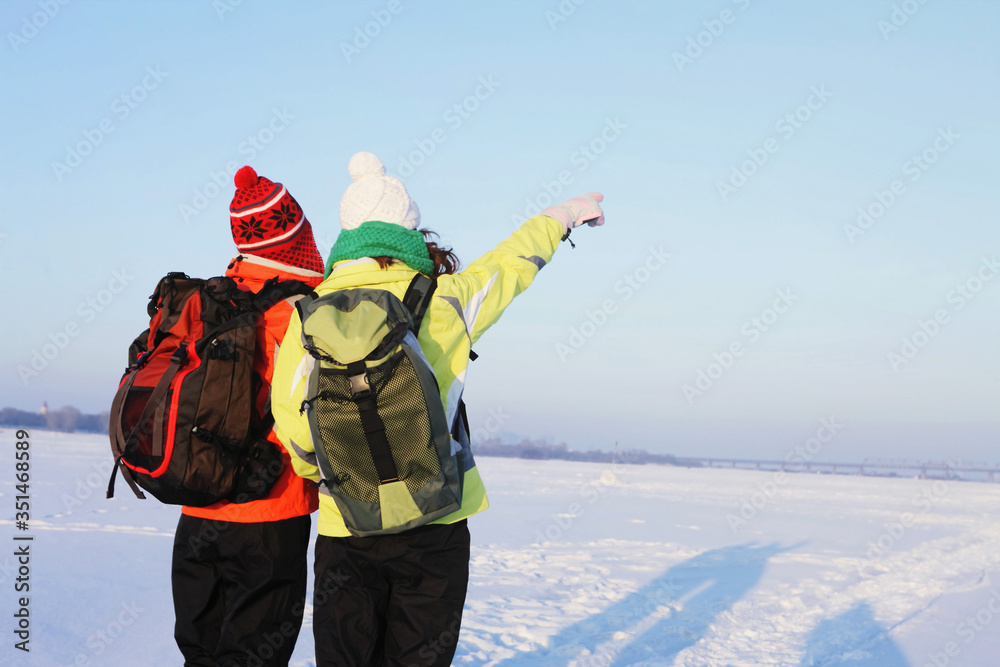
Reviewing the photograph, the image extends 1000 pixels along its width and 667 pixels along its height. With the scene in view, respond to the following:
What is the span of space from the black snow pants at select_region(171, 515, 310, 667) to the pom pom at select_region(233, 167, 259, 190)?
3.82ft

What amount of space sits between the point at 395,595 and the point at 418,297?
33.1 inches

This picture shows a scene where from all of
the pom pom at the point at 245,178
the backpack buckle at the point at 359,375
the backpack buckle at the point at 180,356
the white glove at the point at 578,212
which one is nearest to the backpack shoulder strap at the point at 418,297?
the backpack buckle at the point at 359,375

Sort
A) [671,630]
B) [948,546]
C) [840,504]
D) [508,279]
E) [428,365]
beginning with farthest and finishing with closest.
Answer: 1. [840,504]
2. [948,546]
3. [671,630]
4. [508,279]
5. [428,365]

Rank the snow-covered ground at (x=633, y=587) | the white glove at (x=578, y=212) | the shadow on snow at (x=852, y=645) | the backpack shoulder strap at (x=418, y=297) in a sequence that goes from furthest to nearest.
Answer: the shadow on snow at (x=852, y=645), the snow-covered ground at (x=633, y=587), the white glove at (x=578, y=212), the backpack shoulder strap at (x=418, y=297)

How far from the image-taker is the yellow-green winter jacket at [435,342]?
198 cm

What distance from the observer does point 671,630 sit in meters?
4.71

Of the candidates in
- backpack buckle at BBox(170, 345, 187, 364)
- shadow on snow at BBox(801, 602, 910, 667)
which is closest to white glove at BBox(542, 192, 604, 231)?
backpack buckle at BBox(170, 345, 187, 364)

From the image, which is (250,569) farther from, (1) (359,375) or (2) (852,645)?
(2) (852,645)

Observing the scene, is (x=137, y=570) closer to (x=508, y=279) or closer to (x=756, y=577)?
(x=508, y=279)

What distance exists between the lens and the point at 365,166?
2303 mm

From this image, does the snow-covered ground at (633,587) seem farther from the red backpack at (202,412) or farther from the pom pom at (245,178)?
the pom pom at (245,178)

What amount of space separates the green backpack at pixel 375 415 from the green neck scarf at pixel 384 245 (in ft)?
0.66

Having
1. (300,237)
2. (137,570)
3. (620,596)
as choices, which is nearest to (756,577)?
(620,596)

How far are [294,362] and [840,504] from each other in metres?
13.4
